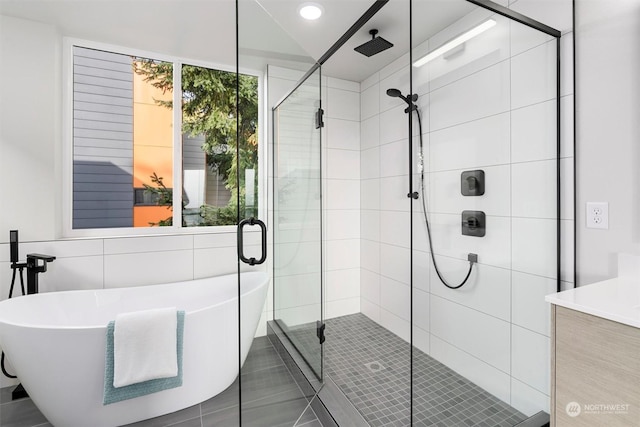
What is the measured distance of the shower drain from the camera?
2069mm

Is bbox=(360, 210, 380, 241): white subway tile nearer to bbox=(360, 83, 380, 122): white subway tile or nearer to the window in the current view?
bbox=(360, 83, 380, 122): white subway tile

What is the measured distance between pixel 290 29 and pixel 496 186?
176 centimetres

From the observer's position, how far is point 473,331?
1617mm

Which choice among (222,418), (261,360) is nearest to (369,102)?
(261,360)

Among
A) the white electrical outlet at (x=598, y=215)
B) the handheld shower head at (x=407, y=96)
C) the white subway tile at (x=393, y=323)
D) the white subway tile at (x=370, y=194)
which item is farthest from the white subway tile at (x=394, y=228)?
the white electrical outlet at (x=598, y=215)

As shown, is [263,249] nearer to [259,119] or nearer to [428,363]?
[259,119]

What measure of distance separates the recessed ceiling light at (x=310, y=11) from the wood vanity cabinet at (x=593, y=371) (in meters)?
2.04

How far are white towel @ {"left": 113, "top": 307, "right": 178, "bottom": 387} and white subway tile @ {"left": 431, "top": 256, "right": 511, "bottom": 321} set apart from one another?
4.85 ft

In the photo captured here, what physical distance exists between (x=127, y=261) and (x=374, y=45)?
8.08ft

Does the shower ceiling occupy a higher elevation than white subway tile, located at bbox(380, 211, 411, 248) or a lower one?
higher

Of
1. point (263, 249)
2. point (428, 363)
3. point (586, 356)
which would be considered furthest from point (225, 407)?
point (586, 356)

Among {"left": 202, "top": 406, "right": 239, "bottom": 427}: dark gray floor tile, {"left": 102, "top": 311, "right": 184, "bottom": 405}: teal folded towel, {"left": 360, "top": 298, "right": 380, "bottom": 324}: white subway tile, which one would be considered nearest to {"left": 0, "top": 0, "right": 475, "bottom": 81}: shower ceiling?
{"left": 102, "top": 311, "right": 184, "bottom": 405}: teal folded towel

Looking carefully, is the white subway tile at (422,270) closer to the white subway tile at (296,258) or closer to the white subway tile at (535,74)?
the white subway tile at (296,258)

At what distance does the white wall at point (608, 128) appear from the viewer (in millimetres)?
1261
